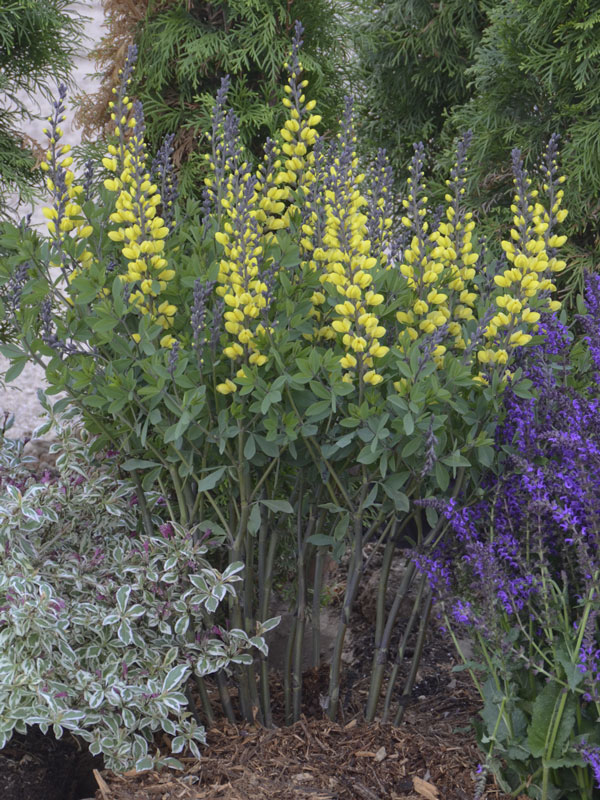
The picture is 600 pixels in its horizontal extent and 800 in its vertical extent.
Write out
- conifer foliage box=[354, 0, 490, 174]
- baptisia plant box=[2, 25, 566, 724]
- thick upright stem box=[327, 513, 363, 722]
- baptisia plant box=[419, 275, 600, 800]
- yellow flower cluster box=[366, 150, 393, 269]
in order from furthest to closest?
conifer foliage box=[354, 0, 490, 174] < yellow flower cluster box=[366, 150, 393, 269] < thick upright stem box=[327, 513, 363, 722] < baptisia plant box=[2, 25, 566, 724] < baptisia plant box=[419, 275, 600, 800]

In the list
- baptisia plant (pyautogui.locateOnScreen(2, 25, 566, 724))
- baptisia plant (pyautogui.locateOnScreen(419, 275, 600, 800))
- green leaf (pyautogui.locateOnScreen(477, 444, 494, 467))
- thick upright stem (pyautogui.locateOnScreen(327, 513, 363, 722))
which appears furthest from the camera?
thick upright stem (pyautogui.locateOnScreen(327, 513, 363, 722))

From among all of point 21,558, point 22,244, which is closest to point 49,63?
point 22,244

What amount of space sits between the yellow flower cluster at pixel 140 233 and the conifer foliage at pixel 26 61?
2726 mm

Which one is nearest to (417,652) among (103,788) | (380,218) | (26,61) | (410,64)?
(103,788)

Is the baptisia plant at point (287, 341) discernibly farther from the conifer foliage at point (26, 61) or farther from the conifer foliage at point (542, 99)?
the conifer foliage at point (26, 61)

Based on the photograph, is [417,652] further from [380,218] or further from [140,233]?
[140,233]

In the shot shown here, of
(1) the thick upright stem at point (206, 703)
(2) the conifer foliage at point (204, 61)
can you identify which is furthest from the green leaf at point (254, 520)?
(2) the conifer foliage at point (204, 61)

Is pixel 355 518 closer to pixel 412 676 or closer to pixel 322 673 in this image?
pixel 412 676

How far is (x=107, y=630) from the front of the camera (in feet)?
7.98

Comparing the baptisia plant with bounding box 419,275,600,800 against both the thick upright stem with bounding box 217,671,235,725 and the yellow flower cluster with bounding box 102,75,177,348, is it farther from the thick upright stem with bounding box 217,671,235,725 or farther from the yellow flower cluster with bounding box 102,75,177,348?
the yellow flower cluster with bounding box 102,75,177,348

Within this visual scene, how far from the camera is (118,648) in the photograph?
2.44 meters

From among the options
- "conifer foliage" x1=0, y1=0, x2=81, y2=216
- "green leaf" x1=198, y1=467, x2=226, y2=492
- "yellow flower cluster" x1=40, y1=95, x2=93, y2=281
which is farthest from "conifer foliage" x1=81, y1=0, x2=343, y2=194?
"green leaf" x1=198, y1=467, x2=226, y2=492

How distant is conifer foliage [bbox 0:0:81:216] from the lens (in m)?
4.77

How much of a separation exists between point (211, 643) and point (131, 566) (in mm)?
325
